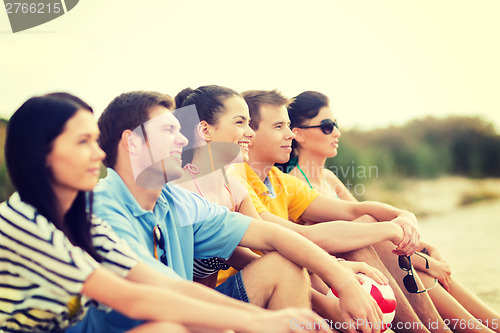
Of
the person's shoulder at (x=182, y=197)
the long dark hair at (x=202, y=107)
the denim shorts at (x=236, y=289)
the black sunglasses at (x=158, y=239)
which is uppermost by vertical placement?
the long dark hair at (x=202, y=107)

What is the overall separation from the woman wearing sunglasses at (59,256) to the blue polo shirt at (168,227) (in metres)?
0.24

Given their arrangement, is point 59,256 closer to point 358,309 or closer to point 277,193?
point 358,309

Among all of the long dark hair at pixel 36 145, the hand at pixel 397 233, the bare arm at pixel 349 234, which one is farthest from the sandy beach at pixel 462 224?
the long dark hair at pixel 36 145

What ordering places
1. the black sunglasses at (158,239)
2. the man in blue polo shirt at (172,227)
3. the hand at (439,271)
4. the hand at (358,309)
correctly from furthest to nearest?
1. the hand at (439,271)
2. the hand at (358,309)
3. the black sunglasses at (158,239)
4. the man in blue polo shirt at (172,227)

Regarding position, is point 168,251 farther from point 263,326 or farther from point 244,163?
point 244,163

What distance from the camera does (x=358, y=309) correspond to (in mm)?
2586

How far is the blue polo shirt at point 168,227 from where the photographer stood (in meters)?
2.16

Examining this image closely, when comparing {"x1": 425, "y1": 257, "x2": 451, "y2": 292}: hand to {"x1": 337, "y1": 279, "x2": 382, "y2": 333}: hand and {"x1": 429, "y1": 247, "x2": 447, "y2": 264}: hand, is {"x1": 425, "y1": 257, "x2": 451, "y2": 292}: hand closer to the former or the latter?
{"x1": 429, "y1": 247, "x2": 447, "y2": 264}: hand

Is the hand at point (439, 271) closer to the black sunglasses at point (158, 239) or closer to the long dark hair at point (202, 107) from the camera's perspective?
the long dark hair at point (202, 107)

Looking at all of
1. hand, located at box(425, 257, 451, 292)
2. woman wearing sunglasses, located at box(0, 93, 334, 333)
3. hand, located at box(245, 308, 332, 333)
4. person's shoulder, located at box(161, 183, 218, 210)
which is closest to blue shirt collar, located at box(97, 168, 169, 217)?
person's shoulder, located at box(161, 183, 218, 210)

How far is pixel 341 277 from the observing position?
266cm

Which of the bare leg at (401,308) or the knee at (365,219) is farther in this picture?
the knee at (365,219)

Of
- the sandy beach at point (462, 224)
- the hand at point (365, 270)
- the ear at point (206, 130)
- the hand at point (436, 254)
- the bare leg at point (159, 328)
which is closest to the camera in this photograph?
the bare leg at point (159, 328)

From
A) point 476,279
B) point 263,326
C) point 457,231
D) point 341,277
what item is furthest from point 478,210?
point 263,326
